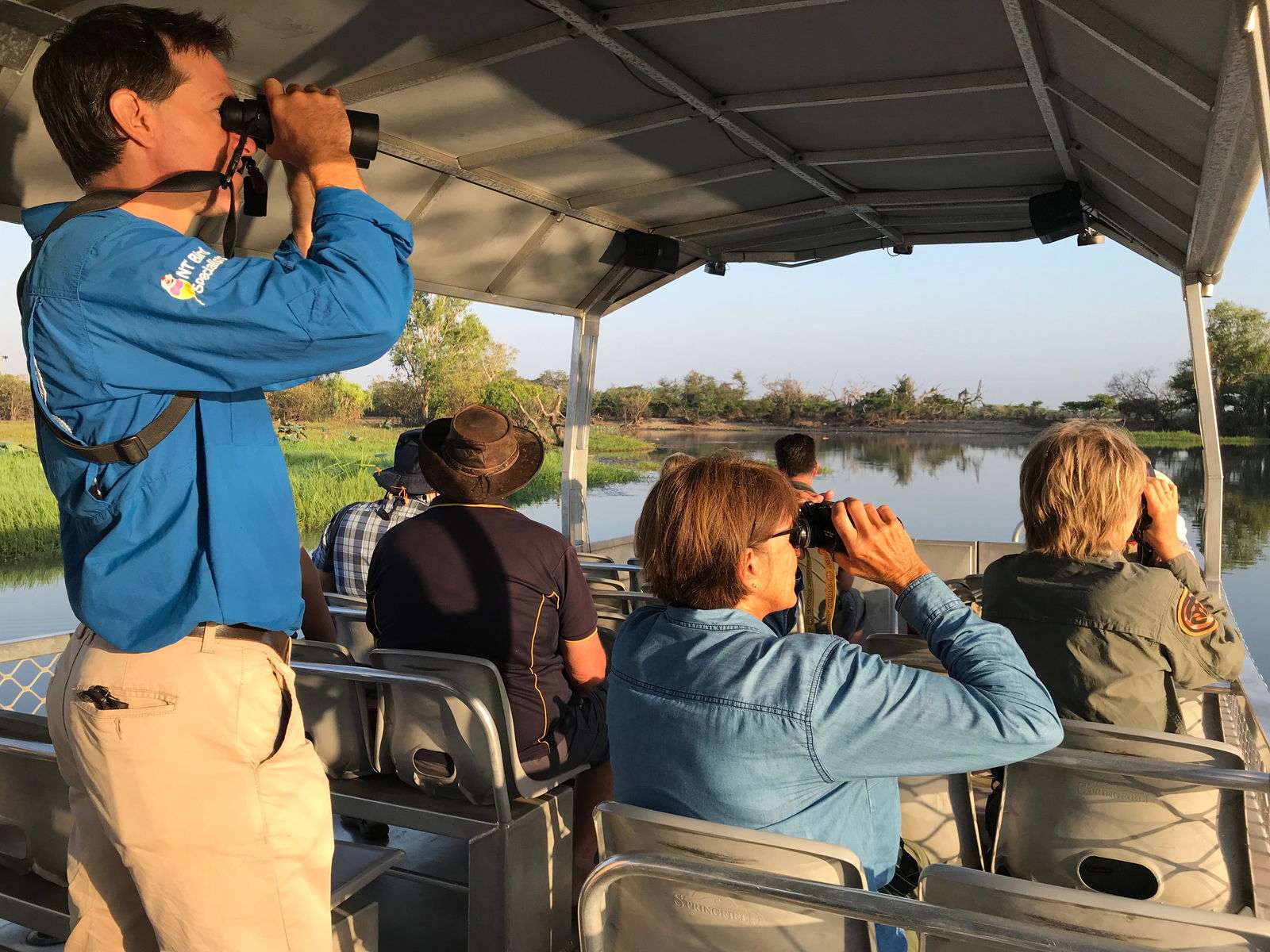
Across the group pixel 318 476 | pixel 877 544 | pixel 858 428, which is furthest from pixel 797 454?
pixel 318 476

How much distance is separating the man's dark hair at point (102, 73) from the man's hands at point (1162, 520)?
214 centimetres

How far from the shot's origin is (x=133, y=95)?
1.18 meters

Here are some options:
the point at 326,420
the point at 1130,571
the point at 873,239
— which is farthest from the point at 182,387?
the point at 326,420

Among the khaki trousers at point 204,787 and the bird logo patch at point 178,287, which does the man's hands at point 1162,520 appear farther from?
the bird logo patch at point 178,287

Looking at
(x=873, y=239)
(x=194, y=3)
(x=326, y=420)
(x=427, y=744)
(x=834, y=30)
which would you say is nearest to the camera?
(x=427, y=744)

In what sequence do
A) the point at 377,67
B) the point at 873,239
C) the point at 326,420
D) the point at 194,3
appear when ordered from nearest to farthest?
the point at 194,3
the point at 377,67
the point at 873,239
the point at 326,420

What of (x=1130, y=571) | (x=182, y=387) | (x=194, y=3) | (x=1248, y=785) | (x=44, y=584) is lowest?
(x=44, y=584)

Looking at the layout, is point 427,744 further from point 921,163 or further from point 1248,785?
point 921,163

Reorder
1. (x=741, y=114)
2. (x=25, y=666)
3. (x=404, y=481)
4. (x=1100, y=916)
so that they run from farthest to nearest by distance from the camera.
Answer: (x=741, y=114), (x=404, y=481), (x=25, y=666), (x=1100, y=916)

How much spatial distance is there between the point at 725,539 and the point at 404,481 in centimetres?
237

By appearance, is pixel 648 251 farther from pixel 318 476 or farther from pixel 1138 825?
pixel 318 476

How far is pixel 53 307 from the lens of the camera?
1127 mm

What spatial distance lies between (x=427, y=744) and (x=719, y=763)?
1123mm

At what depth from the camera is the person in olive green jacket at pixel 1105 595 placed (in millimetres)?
2002
